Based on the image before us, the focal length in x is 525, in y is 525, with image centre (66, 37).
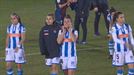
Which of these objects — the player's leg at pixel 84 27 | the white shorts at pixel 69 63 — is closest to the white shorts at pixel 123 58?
the white shorts at pixel 69 63

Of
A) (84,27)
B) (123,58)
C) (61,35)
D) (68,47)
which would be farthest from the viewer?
(84,27)

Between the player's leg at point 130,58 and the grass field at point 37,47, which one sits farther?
the grass field at point 37,47

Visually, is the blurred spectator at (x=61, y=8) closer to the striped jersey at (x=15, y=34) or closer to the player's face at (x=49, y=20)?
the striped jersey at (x=15, y=34)

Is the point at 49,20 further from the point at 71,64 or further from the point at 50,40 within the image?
the point at 71,64

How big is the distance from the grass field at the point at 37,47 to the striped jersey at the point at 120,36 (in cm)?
183

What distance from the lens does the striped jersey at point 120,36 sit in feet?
43.4

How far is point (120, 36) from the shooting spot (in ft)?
43.7

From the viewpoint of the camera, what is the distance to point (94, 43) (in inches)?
797

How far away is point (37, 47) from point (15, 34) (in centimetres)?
542

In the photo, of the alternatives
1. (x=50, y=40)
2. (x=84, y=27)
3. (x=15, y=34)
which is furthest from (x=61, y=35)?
(x=84, y=27)

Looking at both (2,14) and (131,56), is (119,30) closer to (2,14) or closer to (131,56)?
(131,56)

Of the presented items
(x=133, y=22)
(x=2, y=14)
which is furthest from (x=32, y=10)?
(x=133, y=22)

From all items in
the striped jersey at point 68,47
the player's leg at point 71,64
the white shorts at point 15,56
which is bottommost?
the player's leg at point 71,64

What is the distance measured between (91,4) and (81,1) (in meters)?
0.53
